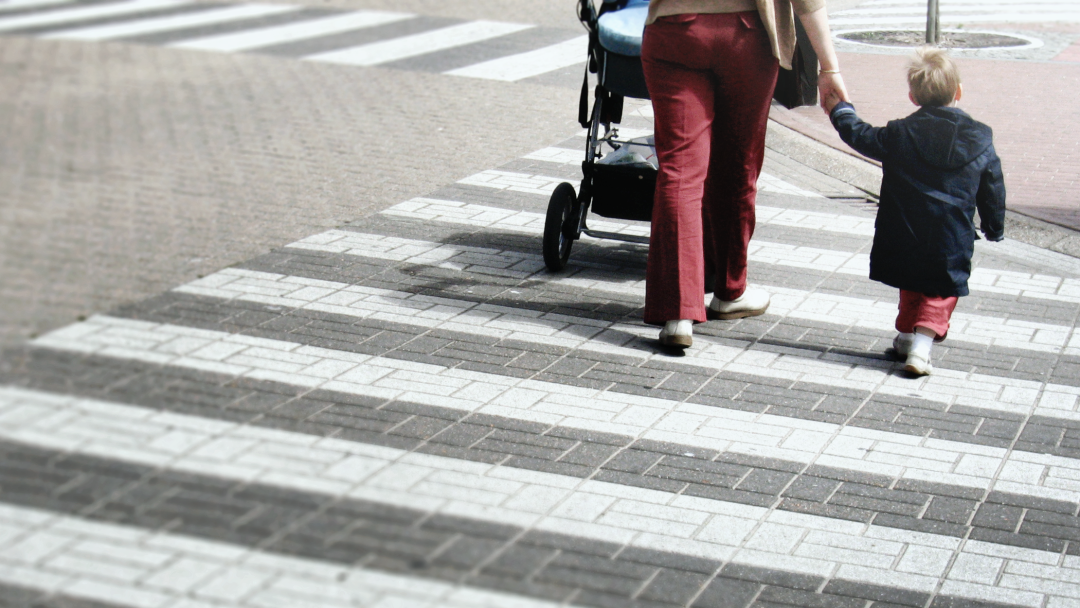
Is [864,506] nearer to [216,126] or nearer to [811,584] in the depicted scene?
[811,584]

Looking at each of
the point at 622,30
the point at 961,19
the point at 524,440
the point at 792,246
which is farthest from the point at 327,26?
the point at 524,440

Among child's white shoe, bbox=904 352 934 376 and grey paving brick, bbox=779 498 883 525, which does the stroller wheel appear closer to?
child's white shoe, bbox=904 352 934 376

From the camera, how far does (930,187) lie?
471 cm

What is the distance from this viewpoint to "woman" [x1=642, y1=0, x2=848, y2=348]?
15.7 feet

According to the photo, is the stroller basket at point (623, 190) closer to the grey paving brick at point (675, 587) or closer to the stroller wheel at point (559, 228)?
the stroller wheel at point (559, 228)

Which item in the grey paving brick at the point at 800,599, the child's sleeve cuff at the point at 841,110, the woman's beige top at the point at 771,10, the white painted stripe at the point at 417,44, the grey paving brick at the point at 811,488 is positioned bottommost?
the grey paving brick at the point at 811,488

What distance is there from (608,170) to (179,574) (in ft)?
12.5

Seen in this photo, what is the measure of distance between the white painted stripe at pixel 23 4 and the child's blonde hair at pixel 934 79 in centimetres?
378

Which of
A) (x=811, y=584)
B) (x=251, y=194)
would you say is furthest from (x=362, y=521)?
(x=251, y=194)

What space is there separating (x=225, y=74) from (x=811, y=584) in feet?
7.49

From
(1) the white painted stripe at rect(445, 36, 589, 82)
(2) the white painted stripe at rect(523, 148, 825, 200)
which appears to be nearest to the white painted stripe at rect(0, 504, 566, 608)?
(2) the white painted stripe at rect(523, 148, 825, 200)

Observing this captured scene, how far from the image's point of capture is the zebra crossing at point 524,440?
7.16 ft

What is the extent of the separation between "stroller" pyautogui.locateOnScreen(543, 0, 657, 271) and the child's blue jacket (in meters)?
1.28

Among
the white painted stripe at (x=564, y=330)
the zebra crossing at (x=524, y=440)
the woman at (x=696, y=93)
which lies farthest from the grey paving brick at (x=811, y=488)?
the woman at (x=696, y=93)
